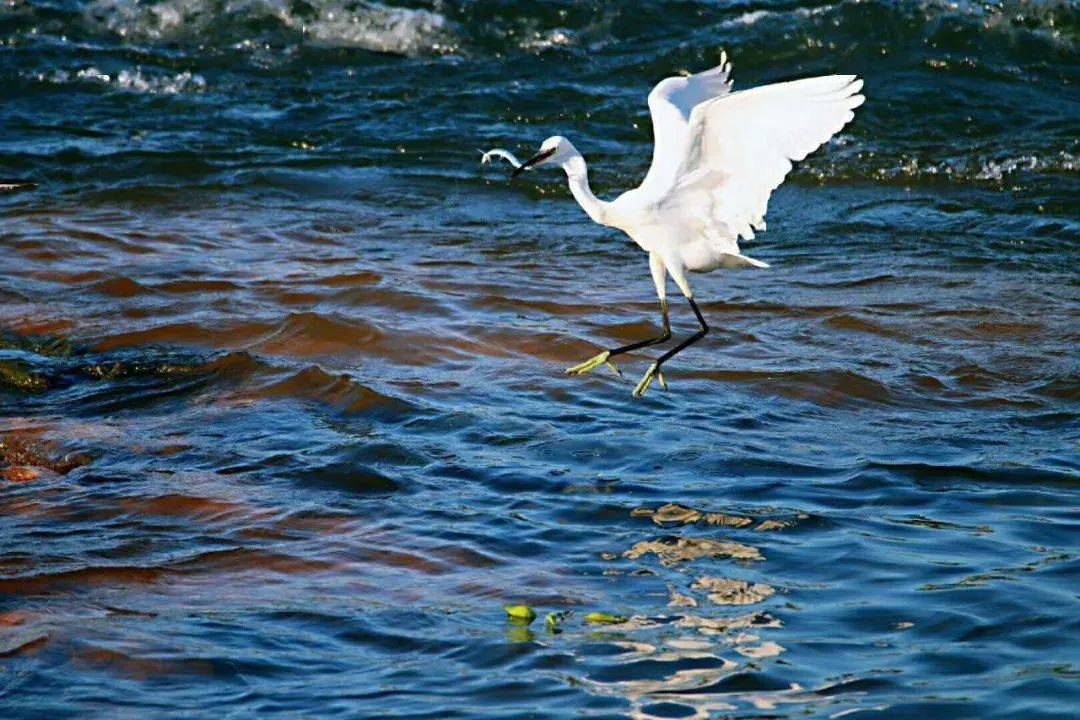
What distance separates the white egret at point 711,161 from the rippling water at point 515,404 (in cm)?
78

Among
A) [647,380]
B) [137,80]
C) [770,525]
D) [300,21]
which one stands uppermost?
[300,21]

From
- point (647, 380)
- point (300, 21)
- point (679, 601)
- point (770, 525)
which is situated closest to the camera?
point (679, 601)

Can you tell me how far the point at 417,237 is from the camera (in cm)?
905

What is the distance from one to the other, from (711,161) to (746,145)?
186 mm

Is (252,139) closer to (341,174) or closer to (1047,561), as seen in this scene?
(341,174)

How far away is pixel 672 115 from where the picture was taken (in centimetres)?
544

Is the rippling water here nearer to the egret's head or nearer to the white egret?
the white egret

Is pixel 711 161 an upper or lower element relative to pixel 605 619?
upper

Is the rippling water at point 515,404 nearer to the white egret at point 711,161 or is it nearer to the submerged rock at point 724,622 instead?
the submerged rock at point 724,622

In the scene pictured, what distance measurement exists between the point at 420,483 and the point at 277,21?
9372mm

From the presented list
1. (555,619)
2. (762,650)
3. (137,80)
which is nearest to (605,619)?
(555,619)

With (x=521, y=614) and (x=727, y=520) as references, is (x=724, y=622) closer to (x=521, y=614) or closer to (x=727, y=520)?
(x=521, y=614)

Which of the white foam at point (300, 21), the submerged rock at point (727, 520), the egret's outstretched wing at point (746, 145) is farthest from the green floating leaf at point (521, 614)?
the white foam at point (300, 21)

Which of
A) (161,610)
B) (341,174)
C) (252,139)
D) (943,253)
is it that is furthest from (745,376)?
(252,139)
